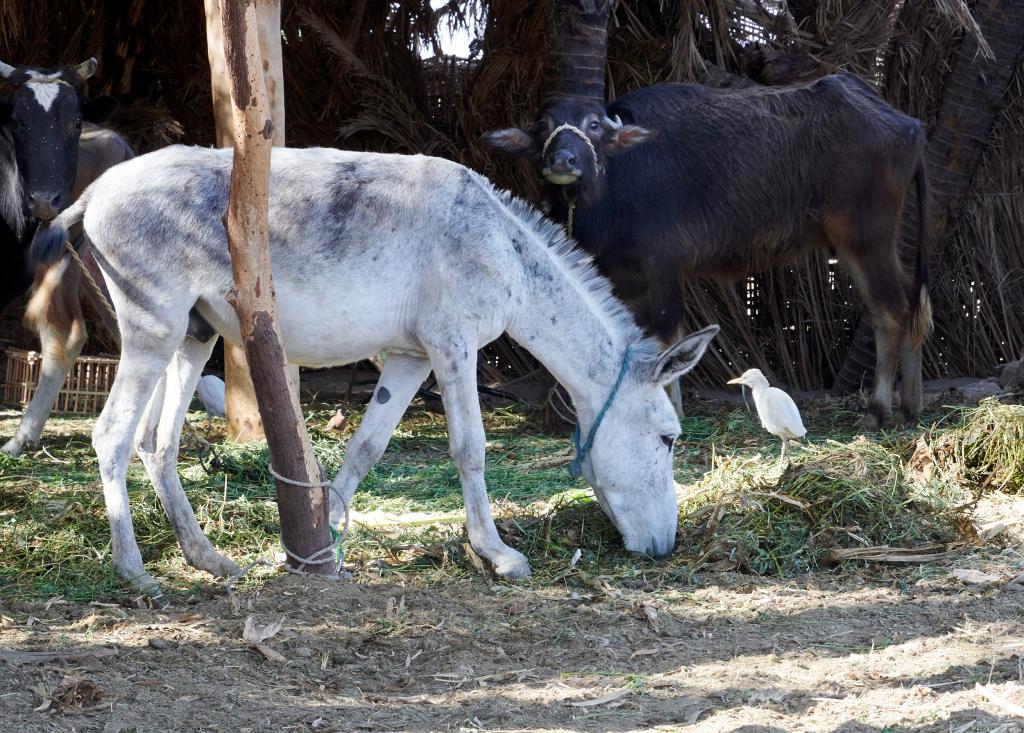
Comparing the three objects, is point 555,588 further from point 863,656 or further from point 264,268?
point 264,268

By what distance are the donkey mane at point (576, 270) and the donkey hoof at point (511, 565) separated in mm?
1055

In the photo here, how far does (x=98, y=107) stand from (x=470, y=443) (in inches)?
155

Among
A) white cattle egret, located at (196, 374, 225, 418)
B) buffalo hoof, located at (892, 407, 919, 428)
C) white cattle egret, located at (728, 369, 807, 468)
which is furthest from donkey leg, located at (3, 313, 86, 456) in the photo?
buffalo hoof, located at (892, 407, 919, 428)

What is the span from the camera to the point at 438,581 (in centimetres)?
493

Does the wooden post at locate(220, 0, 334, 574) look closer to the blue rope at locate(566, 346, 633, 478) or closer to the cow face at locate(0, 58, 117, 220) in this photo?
the blue rope at locate(566, 346, 633, 478)

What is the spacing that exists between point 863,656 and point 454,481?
3124mm

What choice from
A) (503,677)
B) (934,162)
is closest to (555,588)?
(503,677)

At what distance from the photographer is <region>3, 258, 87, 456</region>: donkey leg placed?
7.53 meters

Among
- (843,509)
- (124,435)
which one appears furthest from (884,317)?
Result: (124,435)

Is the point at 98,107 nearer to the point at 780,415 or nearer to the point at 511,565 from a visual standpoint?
the point at 511,565

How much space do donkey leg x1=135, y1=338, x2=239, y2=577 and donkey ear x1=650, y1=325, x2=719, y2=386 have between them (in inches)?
78.5

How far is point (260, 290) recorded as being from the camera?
4.44 m

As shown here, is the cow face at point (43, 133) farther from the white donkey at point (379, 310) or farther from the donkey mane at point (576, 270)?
the donkey mane at point (576, 270)

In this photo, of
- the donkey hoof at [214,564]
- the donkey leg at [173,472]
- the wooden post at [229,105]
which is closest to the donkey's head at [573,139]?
the wooden post at [229,105]
